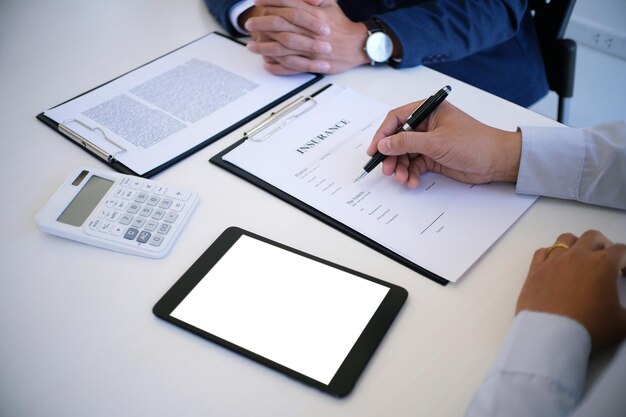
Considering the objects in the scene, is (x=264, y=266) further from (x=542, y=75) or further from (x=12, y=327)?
(x=542, y=75)

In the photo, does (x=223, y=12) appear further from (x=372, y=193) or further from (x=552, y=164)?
(x=552, y=164)

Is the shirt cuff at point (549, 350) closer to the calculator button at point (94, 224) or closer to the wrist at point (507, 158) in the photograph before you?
the wrist at point (507, 158)

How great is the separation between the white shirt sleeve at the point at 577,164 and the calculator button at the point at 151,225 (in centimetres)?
50

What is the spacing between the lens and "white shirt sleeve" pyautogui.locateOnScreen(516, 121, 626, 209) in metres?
0.71

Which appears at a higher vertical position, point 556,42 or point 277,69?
point 277,69

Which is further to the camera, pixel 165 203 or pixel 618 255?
pixel 165 203

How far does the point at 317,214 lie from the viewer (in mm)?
725

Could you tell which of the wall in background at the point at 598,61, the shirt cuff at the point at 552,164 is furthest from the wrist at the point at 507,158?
the wall in background at the point at 598,61

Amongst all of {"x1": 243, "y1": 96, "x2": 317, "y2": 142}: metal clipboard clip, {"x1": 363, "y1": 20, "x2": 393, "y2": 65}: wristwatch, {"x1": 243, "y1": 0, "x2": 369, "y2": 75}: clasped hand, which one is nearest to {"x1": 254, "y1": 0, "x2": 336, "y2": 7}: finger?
{"x1": 243, "y1": 0, "x2": 369, "y2": 75}: clasped hand

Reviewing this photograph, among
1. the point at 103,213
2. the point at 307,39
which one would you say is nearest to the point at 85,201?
the point at 103,213

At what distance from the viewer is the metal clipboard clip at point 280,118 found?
0.86 m

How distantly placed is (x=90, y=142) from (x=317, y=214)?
1.32 feet

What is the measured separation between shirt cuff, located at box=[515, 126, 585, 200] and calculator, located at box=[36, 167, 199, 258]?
47 cm

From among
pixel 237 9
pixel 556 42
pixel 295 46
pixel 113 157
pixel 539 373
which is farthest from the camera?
pixel 556 42
